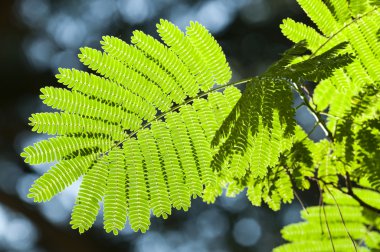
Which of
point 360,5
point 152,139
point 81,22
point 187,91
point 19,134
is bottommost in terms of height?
point 152,139

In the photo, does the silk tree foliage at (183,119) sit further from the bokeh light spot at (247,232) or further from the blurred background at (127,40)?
the bokeh light spot at (247,232)

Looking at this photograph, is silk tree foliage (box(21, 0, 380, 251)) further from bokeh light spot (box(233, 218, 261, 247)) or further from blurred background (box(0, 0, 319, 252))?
bokeh light spot (box(233, 218, 261, 247))

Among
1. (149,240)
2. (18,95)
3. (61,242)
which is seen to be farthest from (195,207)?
(18,95)

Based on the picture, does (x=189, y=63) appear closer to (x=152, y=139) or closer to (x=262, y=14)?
(x=152, y=139)

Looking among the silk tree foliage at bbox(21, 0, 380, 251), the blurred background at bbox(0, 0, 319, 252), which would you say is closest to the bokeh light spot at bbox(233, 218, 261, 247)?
the blurred background at bbox(0, 0, 319, 252)

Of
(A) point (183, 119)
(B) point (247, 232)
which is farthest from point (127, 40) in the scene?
(A) point (183, 119)

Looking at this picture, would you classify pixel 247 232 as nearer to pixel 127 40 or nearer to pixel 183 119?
pixel 127 40
